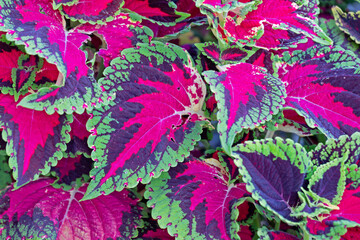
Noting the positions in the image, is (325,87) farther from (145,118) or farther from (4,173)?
(4,173)

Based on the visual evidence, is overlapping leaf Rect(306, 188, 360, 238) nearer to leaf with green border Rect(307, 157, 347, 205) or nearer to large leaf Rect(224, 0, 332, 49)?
leaf with green border Rect(307, 157, 347, 205)

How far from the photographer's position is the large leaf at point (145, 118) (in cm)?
72

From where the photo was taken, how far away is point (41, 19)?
770mm

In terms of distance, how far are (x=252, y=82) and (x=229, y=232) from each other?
0.28 meters

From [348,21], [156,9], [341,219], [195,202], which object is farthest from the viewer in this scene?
[348,21]

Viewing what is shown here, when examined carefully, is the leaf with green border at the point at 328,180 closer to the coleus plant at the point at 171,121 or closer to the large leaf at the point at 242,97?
the coleus plant at the point at 171,121

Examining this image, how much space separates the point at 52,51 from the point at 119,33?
0.18 metres

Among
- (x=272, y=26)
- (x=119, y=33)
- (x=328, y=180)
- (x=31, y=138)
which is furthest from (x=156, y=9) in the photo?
(x=328, y=180)

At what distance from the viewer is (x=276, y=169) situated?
2.24 ft

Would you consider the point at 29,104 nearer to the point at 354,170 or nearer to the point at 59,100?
the point at 59,100

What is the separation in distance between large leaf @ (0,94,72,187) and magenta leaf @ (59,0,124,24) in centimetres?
19

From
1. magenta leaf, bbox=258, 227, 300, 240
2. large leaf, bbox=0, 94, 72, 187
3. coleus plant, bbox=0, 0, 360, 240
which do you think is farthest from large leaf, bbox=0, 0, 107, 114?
magenta leaf, bbox=258, 227, 300, 240

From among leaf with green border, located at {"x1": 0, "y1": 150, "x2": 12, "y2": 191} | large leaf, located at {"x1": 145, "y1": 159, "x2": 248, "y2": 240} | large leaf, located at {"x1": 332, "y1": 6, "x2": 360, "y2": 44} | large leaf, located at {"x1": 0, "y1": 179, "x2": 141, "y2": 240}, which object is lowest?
leaf with green border, located at {"x1": 0, "y1": 150, "x2": 12, "y2": 191}

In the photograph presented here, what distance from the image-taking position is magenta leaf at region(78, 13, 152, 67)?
0.83m
